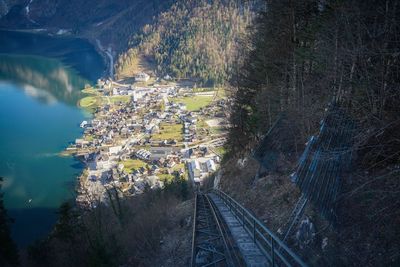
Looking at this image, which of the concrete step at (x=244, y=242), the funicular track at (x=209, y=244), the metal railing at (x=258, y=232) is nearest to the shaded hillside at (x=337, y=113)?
the metal railing at (x=258, y=232)

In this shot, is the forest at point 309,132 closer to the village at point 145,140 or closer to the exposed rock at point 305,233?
the exposed rock at point 305,233

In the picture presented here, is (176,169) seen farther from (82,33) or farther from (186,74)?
(82,33)

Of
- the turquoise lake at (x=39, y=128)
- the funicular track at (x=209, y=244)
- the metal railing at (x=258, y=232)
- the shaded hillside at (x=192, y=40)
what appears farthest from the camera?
the shaded hillside at (x=192, y=40)

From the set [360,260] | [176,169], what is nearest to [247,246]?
[360,260]

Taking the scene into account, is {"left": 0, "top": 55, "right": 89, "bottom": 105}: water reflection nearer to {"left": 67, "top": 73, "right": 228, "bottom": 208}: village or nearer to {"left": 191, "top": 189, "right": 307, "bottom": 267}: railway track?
{"left": 67, "top": 73, "right": 228, "bottom": 208}: village

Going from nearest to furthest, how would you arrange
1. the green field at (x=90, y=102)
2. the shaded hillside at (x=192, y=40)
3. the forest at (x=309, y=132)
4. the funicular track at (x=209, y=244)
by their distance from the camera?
1. the forest at (x=309, y=132)
2. the funicular track at (x=209, y=244)
3. the green field at (x=90, y=102)
4. the shaded hillside at (x=192, y=40)

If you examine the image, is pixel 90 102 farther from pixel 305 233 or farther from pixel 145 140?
pixel 305 233

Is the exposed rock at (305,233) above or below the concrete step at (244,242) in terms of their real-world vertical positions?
above

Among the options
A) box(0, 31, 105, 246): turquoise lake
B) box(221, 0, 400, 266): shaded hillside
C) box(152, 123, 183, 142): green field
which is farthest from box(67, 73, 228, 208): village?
box(221, 0, 400, 266): shaded hillside

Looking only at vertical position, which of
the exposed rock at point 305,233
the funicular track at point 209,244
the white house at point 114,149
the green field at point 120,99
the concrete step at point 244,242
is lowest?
the white house at point 114,149
